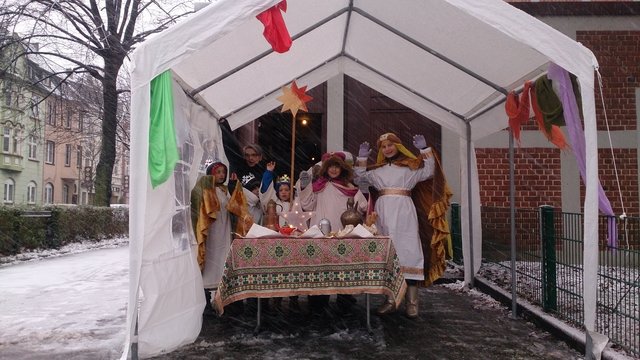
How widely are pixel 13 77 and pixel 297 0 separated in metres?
15.6

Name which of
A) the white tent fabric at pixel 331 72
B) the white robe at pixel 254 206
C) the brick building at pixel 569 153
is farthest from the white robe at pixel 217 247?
the brick building at pixel 569 153

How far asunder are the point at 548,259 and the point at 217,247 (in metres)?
3.65

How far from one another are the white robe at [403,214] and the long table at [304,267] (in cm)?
96

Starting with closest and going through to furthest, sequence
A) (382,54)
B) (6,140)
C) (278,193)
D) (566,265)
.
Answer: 1. (566,265)
2. (278,193)
3. (382,54)
4. (6,140)

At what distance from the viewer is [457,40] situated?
18.5 feet

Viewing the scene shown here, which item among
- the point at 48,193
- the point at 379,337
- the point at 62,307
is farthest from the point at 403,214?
the point at 48,193

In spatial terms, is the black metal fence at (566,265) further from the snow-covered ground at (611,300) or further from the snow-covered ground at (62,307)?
the snow-covered ground at (62,307)

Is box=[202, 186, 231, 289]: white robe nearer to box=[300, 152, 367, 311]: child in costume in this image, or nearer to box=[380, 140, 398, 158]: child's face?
box=[300, 152, 367, 311]: child in costume

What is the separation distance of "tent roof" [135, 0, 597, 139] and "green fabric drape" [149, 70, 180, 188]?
0.20m

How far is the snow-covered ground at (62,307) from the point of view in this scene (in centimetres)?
507

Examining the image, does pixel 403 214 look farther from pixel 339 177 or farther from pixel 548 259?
pixel 548 259

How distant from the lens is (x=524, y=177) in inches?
392

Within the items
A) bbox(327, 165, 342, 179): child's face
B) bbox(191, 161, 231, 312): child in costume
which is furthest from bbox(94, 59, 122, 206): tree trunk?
bbox(327, 165, 342, 179): child's face

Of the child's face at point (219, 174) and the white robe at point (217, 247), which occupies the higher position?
the child's face at point (219, 174)
